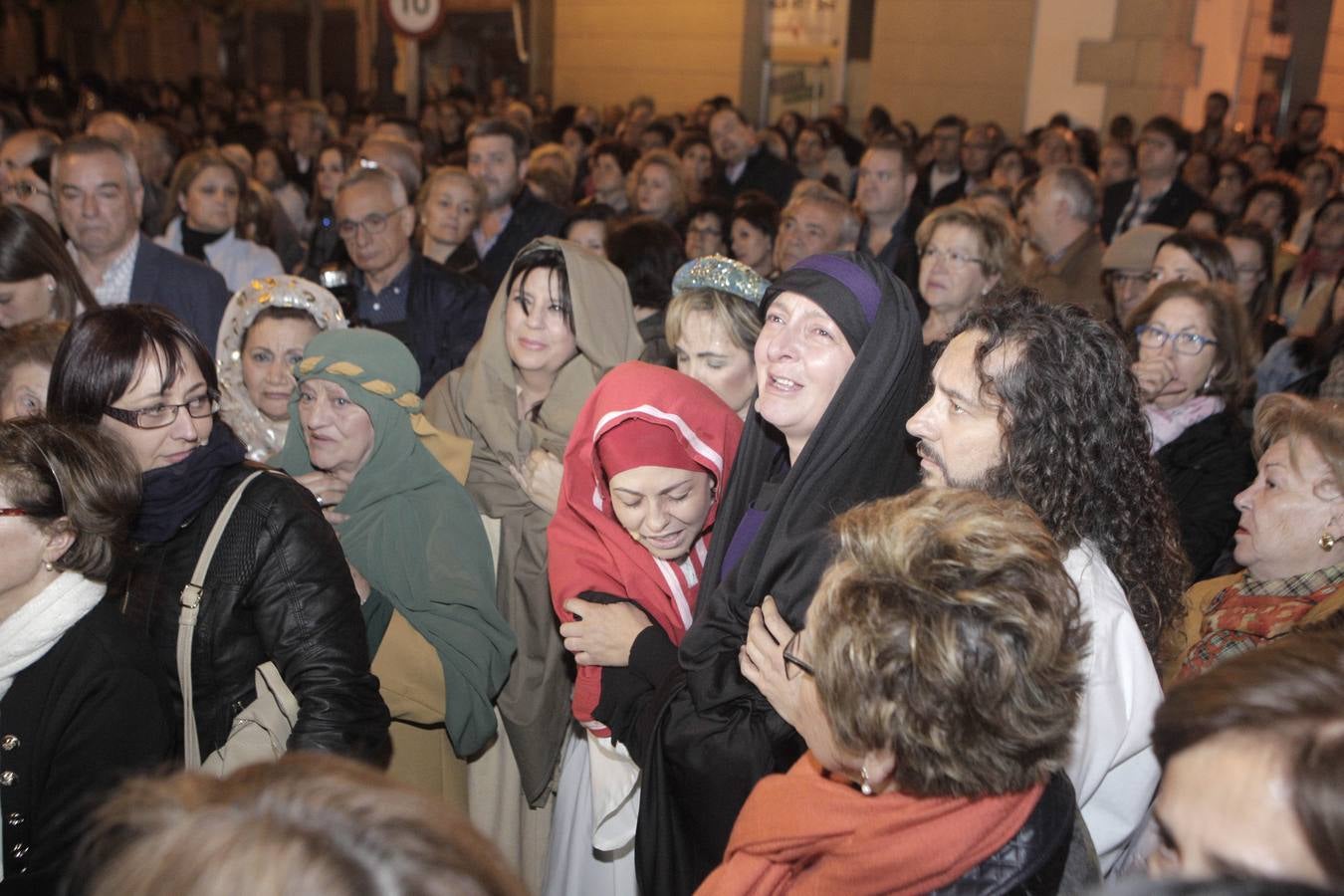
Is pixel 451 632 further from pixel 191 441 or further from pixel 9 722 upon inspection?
pixel 9 722

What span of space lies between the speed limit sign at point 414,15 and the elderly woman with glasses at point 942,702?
6.76 meters

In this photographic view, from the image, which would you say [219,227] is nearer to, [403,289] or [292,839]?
[403,289]

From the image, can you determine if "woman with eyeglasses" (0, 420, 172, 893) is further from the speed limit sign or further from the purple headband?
the speed limit sign

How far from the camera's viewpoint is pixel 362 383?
2.79 m

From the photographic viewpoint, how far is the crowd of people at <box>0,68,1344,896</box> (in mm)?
1082

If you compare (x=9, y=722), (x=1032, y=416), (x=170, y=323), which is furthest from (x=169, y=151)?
(x=1032, y=416)

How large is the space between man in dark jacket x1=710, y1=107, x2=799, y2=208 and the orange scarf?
25.7 feet

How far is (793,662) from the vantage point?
1541 millimetres

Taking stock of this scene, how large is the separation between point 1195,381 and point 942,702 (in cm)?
259

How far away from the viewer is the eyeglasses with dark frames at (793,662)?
4.91ft

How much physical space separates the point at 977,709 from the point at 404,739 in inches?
68.6

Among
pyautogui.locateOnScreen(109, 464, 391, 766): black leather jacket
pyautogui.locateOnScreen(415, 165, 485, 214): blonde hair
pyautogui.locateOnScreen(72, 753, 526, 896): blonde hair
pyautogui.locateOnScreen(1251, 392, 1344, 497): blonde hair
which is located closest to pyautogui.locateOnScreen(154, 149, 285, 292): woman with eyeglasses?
pyautogui.locateOnScreen(415, 165, 485, 214): blonde hair

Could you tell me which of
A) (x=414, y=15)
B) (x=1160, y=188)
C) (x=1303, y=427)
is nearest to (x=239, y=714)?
(x=1303, y=427)

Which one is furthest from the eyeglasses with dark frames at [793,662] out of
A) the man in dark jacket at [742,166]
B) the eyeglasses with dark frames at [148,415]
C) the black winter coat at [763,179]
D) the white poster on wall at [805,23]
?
the white poster on wall at [805,23]
